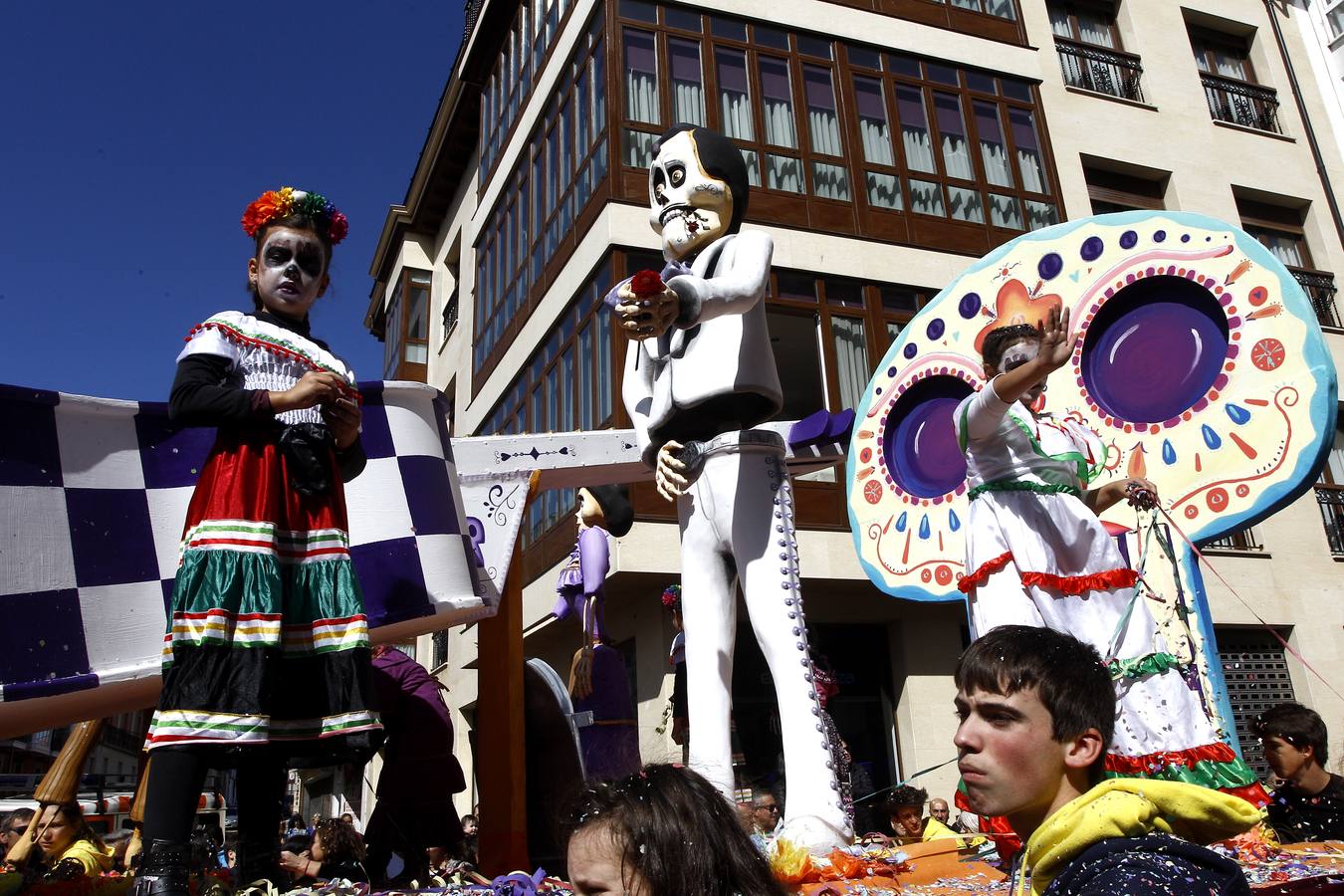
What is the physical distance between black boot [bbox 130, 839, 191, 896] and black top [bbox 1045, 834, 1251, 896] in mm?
1620

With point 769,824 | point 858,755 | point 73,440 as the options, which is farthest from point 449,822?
point 858,755

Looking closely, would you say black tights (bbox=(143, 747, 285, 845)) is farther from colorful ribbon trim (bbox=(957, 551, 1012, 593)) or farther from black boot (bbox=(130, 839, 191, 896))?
colorful ribbon trim (bbox=(957, 551, 1012, 593))

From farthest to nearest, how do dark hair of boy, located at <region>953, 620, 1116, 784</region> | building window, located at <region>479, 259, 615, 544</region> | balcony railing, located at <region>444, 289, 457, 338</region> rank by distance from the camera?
balcony railing, located at <region>444, 289, 457, 338</region> < building window, located at <region>479, 259, 615, 544</region> < dark hair of boy, located at <region>953, 620, 1116, 784</region>

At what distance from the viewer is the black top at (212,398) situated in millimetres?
2391

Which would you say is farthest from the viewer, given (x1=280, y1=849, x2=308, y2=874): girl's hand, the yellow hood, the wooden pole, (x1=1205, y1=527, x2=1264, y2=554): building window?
(x1=1205, y1=527, x2=1264, y2=554): building window

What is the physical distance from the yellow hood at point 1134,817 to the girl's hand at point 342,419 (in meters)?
1.85

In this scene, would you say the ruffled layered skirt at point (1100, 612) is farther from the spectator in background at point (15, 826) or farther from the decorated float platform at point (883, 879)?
the spectator in background at point (15, 826)

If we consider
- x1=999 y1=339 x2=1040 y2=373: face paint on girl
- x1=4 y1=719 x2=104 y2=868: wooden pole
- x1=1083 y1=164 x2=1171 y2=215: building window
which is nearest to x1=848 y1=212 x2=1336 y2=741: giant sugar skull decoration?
x1=999 y1=339 x2=1040 y2=373: face paint on girl

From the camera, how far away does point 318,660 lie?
2.32m

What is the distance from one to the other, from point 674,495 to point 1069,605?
4.24 feet

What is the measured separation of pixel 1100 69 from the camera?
50.0ft

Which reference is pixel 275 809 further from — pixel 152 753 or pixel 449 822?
pixel 449 822

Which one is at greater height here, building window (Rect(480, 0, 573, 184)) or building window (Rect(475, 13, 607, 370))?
building window (Rect(480, 0, 573, 184))

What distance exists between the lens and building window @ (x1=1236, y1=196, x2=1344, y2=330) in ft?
49.3
